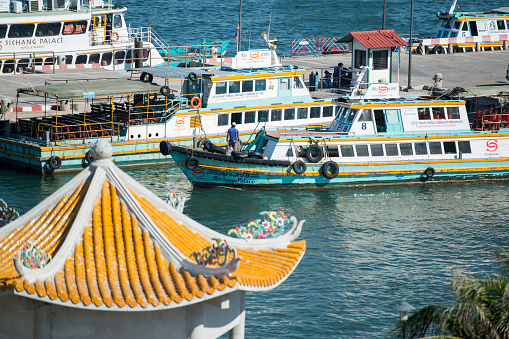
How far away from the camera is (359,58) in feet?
123

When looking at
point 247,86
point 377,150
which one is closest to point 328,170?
point 377,150

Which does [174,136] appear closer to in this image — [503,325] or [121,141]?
[121,141]

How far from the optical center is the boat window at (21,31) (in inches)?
1709

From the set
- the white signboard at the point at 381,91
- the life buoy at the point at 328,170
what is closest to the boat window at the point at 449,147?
the white signboard at the point at 381,91

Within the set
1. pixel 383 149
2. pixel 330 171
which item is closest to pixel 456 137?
pixel 383 149

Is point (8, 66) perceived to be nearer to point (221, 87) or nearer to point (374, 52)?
point (221, 87)

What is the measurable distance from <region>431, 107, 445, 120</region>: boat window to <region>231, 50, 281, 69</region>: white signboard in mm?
8590

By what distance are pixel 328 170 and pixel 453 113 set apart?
6.31m

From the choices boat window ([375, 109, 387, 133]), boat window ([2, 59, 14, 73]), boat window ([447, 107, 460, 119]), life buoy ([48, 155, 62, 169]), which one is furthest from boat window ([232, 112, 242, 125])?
boat window ([2, 59, 14, 73])

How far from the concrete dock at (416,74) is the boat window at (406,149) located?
6.01 m

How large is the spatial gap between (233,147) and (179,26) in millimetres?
48736

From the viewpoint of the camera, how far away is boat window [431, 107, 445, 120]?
3247cm

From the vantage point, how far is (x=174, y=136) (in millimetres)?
34844

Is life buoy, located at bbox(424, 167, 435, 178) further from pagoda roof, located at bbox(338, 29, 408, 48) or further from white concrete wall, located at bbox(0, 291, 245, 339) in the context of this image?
white concrete wall, located at bbox(0, 291, 245, 339)
